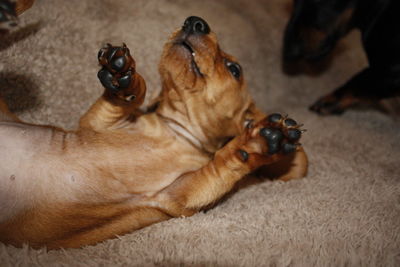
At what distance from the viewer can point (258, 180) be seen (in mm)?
Result: 1853

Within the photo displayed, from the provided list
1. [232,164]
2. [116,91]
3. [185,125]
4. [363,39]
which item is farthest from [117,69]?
[363,39]

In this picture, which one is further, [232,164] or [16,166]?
[232,164]

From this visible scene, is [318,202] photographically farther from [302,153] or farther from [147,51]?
[147,51]

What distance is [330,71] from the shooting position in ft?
10.5

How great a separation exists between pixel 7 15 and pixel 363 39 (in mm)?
2351

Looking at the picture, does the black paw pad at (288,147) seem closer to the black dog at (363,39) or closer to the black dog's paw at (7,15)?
the black dog's paw at (7,15)

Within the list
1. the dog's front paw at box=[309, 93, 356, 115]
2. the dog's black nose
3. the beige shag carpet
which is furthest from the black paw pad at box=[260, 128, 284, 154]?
the dog's front paw at box=[309, 93, 356, 115]

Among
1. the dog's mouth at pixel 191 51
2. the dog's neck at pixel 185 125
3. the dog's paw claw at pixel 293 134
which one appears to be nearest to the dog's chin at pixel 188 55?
the dog's mouth at pixel 191 51

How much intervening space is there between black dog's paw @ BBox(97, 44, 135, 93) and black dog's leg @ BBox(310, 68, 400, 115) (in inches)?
69.7

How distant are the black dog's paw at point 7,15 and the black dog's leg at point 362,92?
2.18 m

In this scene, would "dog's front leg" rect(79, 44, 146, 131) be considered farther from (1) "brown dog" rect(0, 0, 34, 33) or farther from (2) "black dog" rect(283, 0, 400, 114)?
(2) "black dog" rect(283, 0, 400, 114)

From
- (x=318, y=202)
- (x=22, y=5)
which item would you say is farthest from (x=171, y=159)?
(x=22, y=5)

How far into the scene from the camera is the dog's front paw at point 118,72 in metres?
1.36

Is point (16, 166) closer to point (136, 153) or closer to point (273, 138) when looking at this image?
point (136, 153)
